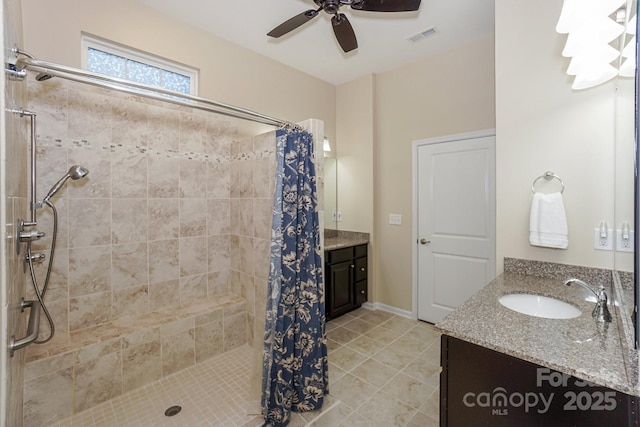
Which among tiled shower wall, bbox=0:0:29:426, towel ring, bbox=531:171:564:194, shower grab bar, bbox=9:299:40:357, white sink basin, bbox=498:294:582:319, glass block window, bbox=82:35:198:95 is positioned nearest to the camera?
tiled shower wall, bbox=0:0:29:426

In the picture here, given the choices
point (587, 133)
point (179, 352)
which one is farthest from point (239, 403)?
point (587, 133)

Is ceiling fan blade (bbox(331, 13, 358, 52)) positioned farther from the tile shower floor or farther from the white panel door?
the tile shower floor

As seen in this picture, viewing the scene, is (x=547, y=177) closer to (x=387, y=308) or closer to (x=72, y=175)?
(x=387, y=308)

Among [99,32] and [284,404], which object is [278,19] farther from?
[284,404]

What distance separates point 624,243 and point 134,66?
11.2 feet

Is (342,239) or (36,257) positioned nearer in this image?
(36,257)

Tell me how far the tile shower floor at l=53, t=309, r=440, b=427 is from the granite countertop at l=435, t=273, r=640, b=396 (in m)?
0.96

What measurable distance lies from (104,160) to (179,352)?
5.11ft

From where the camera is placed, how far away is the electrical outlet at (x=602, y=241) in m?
1.58

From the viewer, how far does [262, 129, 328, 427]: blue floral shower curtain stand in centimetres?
184

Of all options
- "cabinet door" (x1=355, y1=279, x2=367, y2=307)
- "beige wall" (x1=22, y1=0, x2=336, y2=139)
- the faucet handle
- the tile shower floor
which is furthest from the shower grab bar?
"cabinet door" (x1=355, y1=279, x2=367, y2=307)

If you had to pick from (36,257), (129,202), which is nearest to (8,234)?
(36,257)

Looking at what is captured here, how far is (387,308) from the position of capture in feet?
11.6

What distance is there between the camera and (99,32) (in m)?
2.13
